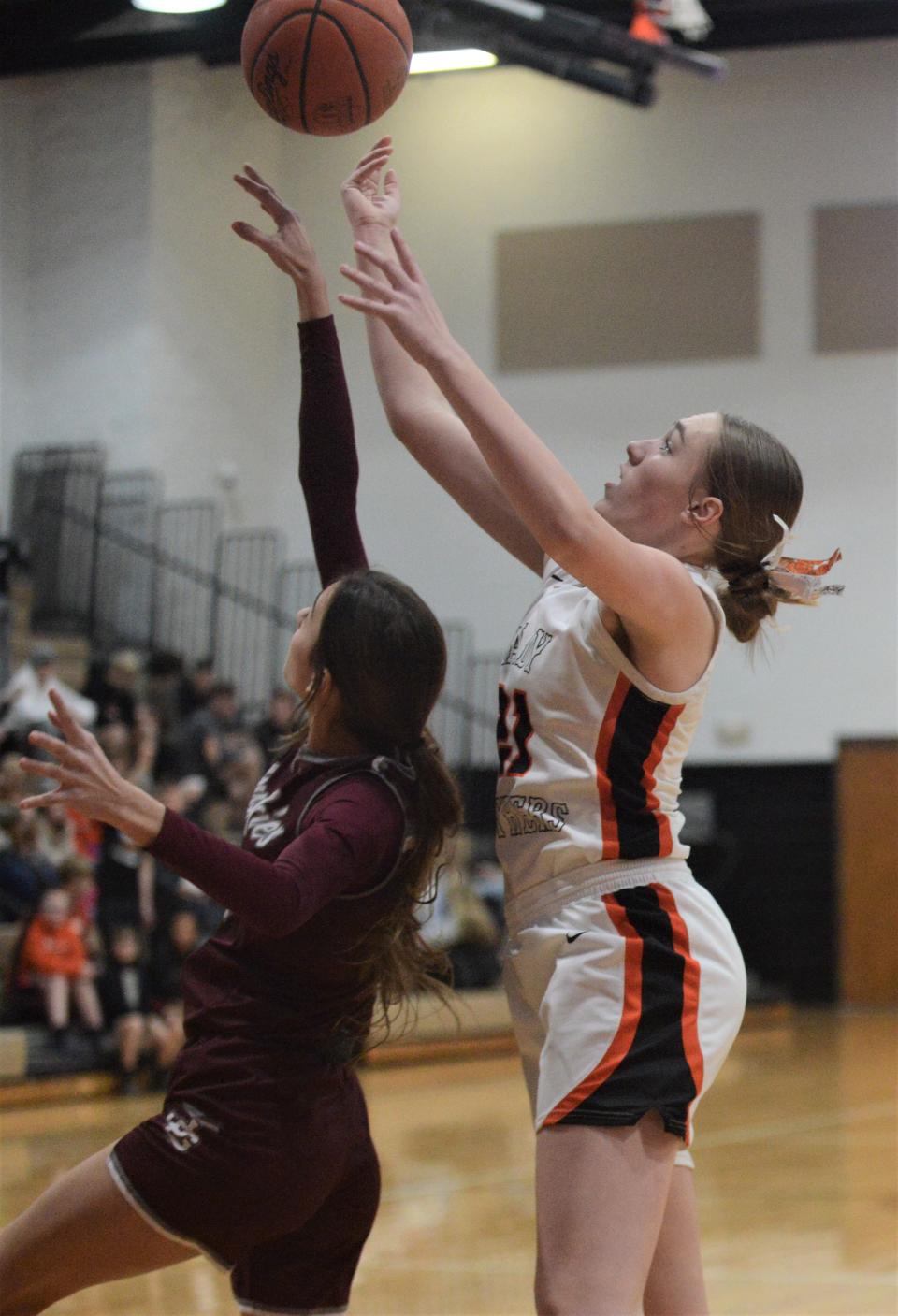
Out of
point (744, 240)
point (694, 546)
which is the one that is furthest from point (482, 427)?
point (744, 240)

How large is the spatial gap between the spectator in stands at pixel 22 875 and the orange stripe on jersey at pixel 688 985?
20.6 feet

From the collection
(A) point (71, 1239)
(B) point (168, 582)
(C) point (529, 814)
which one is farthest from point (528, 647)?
(B) point (168, 582)

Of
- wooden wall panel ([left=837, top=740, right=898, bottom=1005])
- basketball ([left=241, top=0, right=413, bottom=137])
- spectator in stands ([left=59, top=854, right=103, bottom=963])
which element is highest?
basketball ([left=241, top=0, right=413, bottom=137])

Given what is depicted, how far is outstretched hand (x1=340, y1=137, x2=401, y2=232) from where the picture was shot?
8.29 feet

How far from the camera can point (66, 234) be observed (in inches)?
544

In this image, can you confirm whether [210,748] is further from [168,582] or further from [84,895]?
[168,582]

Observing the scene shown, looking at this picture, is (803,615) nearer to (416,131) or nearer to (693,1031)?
(416,131)

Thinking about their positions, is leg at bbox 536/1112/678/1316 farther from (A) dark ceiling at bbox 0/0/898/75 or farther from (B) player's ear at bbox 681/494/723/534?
(A) dark ceiling at bbox 0/0/898/75

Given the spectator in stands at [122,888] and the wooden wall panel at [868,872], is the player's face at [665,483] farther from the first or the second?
the wooden wall panel at [868,872]

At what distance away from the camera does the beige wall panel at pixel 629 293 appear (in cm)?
1423

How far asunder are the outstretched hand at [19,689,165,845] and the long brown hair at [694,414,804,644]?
33.9 inches

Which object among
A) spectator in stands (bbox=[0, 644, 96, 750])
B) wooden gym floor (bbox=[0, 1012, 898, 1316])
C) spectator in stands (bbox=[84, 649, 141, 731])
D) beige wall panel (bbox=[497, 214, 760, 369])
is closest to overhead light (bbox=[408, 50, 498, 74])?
beige wall panel (bbox=[497, 214, 760, 369])

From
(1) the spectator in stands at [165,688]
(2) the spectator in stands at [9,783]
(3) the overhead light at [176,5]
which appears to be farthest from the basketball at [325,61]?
(1) the spectator in stands at [165,688]

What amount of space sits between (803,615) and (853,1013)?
3.16 meters
